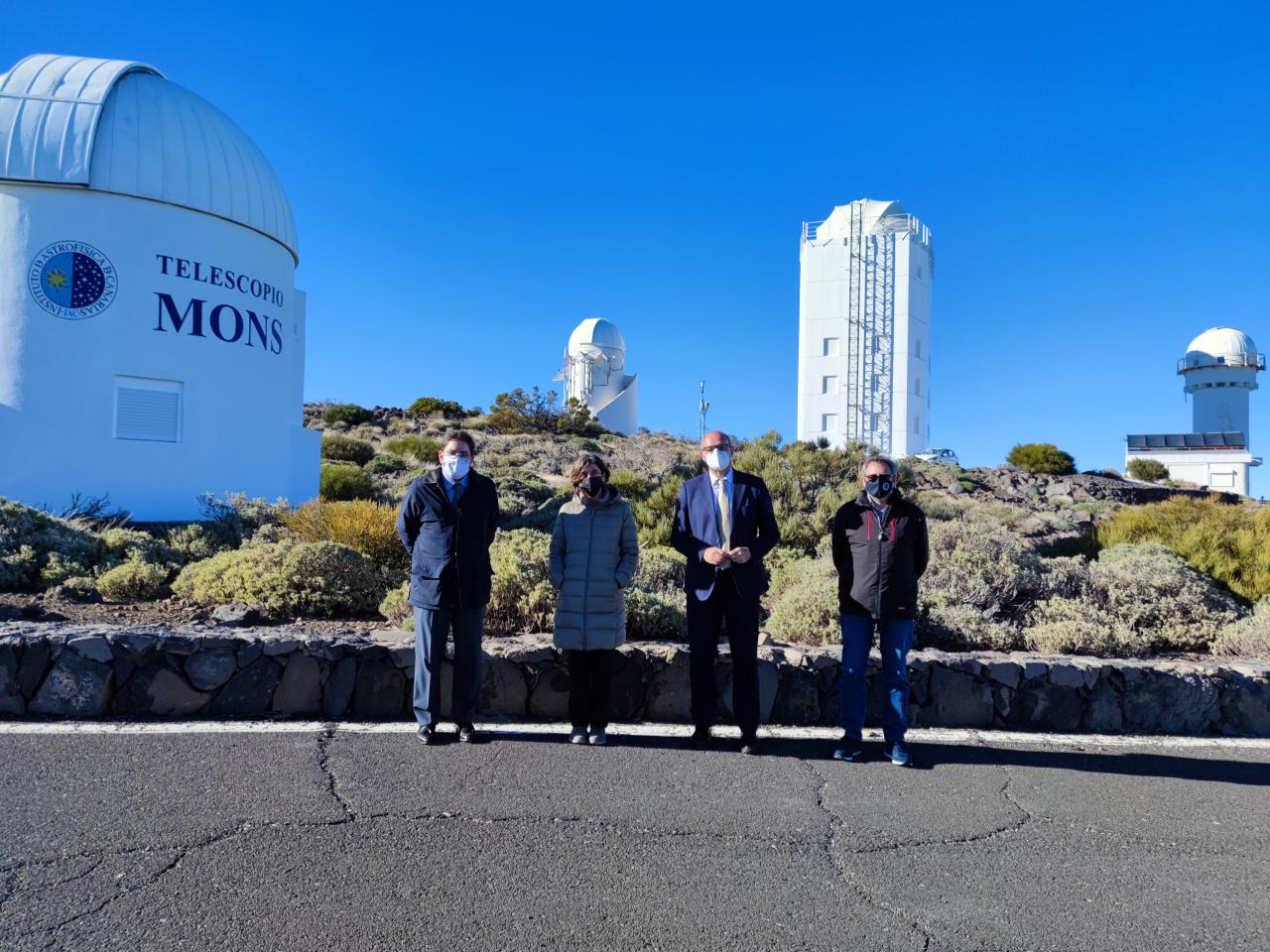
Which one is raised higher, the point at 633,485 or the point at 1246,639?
the point at 633,485

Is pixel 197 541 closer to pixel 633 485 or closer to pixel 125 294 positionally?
pixel 125 294

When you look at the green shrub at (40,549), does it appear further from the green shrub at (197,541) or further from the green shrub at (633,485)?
the green shrub at (633,485)

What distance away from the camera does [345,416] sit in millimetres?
34438

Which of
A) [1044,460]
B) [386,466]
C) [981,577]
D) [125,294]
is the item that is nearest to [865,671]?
[981,577]

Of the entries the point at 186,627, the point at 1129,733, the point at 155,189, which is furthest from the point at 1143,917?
the point at 155,189

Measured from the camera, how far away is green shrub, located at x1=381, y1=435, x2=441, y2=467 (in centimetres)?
2259

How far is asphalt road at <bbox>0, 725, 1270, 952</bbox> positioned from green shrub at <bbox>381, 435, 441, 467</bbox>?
1828 cm

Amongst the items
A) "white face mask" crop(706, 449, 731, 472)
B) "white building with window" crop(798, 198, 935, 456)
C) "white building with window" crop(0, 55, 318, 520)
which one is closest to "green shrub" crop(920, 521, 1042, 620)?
"white face mask" crop(706, 449, 731, 472)

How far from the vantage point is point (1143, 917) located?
286 cm

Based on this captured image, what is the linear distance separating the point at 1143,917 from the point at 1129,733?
8.75 ft

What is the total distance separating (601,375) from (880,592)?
39.8m

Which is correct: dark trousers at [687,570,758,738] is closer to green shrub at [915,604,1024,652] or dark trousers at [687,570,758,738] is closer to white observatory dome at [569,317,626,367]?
green shrub at [915,604,1024,652]

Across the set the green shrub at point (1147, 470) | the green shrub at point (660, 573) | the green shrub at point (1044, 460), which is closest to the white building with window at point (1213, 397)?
the green shrub at point (1147, 470)

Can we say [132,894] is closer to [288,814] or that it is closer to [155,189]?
[288,814]
